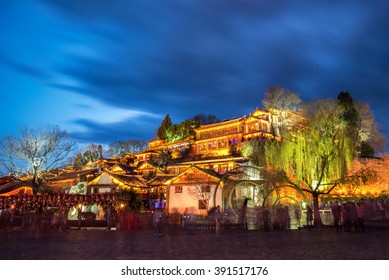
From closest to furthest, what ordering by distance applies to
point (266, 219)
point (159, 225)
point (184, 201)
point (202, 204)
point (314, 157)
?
1. point (159, 225)
2. point (266, 219)
3. point (314, 157)
4. point (202, 204)
5. point (184, 201)

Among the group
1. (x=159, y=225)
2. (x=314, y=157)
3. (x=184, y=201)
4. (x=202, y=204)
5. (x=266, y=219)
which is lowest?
(x=159, y=225)

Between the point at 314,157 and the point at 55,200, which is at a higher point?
the point at 314,157

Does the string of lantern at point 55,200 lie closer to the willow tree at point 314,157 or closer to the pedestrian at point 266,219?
the pedestrian at point 266,219

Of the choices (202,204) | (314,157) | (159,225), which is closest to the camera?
(159,225)

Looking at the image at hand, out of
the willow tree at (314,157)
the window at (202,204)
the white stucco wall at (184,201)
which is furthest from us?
the white stucco wall at (184,201)

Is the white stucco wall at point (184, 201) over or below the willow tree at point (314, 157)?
below

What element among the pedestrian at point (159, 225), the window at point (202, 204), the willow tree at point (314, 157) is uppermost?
the willow tree at point (314, 157)

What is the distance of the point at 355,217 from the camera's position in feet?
65.6

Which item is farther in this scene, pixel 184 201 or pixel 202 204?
pixel 184 201

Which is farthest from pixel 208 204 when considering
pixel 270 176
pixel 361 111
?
pixel 361 111

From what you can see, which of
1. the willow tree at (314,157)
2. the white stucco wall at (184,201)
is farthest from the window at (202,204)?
the willow tree at (314,157)

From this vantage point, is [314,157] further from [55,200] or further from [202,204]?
[55,200]

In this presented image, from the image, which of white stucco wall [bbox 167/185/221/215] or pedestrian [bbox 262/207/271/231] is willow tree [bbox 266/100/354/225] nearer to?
pedestrian [bbox 262/207/271/231]

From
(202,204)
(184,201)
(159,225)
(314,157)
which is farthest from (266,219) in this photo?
(184,201)
